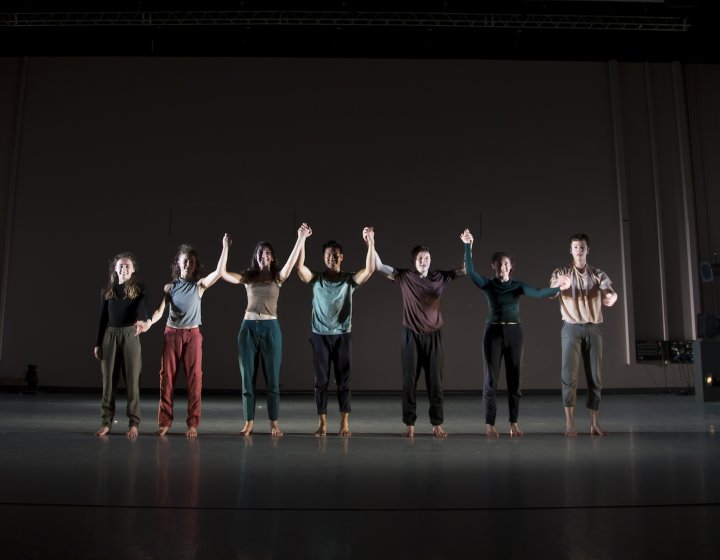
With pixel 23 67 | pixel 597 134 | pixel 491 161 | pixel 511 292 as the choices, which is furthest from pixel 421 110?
pixel 23 67

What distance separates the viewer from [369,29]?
8.09 meters

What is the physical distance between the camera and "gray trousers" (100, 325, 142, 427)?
4.26 m

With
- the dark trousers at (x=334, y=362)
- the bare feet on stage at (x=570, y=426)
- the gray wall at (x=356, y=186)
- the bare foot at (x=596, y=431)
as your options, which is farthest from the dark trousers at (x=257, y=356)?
the gray wall at (x=356, y=186)

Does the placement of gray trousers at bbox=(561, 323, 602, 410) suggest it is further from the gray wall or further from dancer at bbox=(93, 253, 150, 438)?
the gray wall

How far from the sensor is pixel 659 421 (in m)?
5.11

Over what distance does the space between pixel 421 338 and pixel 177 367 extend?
1.79m

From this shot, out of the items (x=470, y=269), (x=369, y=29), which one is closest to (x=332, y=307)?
(x=470, y=269)

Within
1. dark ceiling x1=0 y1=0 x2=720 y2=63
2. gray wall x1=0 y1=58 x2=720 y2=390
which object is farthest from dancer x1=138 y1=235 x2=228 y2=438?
dark ceiling x1=0 y1=0 x2=720 y2=63

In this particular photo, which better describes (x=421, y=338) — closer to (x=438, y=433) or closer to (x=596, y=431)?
(x=438, y=433)

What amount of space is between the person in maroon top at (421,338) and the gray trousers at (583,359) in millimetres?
958

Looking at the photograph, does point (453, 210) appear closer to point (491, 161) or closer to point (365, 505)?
point (491, 161)

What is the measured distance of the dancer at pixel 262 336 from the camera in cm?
435

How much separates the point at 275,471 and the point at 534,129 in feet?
23.1

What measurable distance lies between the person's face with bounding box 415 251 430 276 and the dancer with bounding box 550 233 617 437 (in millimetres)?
985
